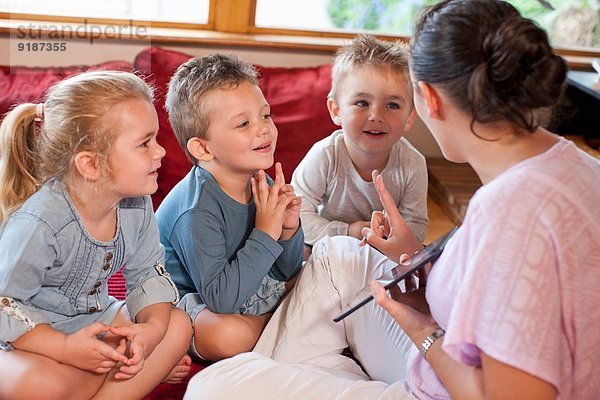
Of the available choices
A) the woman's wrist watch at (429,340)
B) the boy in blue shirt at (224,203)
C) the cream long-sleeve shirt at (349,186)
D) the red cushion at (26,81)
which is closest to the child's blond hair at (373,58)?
the cream long-sleeve shirt at (349,186)

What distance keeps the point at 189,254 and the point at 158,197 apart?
77 centimetres

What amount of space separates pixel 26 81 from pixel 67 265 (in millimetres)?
1008

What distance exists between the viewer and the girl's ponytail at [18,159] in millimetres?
1487

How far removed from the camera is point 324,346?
1.63m

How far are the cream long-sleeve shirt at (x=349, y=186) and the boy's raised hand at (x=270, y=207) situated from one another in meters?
0.41

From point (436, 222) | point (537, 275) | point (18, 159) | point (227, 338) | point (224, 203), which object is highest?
point (537, 275)

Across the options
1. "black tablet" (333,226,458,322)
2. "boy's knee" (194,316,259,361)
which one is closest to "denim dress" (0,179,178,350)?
"boy's knee" (194,316,259,361)

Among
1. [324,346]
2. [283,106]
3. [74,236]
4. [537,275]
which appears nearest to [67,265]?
[74,236]

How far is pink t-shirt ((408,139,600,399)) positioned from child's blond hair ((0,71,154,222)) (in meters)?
0.73

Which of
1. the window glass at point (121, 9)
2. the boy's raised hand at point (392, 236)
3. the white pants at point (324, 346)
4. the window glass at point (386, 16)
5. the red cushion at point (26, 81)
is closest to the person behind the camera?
the white pants at point (324, 346)

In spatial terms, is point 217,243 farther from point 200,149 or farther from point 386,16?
point 386,16

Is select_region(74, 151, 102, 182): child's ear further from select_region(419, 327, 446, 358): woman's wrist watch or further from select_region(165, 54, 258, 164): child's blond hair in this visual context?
select_region(419, 327, 446, 358): woman's wrist watch

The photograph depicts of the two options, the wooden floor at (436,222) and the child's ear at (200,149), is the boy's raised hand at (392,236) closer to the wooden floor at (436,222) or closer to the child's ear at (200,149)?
the child's ear at (200,149)

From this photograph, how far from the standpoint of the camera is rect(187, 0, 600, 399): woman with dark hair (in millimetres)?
1040
